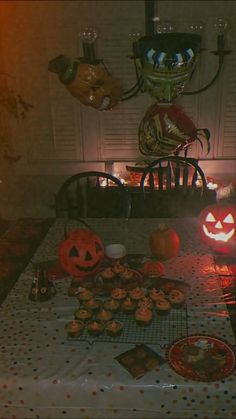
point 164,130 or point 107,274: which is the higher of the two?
point 164,130

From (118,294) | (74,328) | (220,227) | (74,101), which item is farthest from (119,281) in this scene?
(74,101)

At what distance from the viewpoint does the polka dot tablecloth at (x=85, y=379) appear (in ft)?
4.94

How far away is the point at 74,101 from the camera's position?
445 centimetres

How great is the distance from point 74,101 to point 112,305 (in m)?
3.06

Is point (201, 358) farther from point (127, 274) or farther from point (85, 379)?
point (127, 274)

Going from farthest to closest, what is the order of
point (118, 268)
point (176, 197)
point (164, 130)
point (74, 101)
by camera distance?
point (74, 101) < point (176, 197) < point (164, 130) < point (118, 268)

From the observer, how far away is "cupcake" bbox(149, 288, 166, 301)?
6.06ft

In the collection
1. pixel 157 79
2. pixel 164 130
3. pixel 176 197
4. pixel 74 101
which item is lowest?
pixel 176 197

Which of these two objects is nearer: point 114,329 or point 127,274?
point 114,329

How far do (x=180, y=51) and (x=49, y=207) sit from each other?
9.61 ft

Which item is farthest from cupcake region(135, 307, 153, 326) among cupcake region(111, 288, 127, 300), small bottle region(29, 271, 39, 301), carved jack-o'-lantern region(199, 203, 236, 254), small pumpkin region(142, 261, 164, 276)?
carved jack-o'-lantern region(199, 203, 236, 254)

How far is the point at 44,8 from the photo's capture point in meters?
4.18

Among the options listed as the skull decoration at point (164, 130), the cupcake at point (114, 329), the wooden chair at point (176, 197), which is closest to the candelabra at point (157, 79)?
the skull decoration at point (164, 130)

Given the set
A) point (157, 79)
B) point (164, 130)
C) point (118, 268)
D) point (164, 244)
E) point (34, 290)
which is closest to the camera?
point (34, 290)
